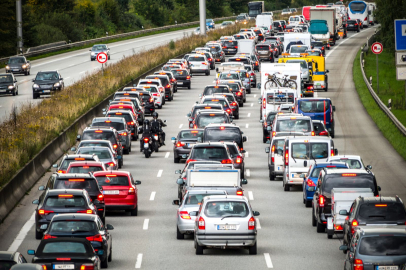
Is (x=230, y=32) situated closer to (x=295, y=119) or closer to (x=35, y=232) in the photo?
(x=295, y=119)

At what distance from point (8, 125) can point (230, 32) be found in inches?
2768

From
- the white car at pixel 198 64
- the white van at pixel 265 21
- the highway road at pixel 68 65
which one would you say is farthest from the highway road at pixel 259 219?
the white van at pixel 265 21

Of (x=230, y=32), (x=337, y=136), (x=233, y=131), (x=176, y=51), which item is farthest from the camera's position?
(x=230, y=32)

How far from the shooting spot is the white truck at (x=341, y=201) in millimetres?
22062

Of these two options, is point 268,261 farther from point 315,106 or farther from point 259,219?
point 315,106

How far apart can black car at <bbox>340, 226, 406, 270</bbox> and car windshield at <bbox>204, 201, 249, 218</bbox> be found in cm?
425

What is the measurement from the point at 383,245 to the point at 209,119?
23.4m

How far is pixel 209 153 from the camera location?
101 ft

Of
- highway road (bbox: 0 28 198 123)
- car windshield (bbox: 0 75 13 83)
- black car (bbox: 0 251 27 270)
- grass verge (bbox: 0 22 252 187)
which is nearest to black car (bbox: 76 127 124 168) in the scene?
grass verge (bbox: 0 22 252 187)

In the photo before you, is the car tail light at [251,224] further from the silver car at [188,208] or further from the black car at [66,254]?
the black car at [66,254]

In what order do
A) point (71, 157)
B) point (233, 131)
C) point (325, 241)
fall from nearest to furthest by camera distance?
point (325, 241) < point (71, 157) < point (233, 131)

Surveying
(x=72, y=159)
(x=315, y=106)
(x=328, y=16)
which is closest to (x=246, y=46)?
(x=328, y=16)

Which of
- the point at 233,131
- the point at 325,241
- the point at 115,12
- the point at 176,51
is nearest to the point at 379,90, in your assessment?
the point at 176,51

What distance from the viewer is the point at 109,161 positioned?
1251 inches
